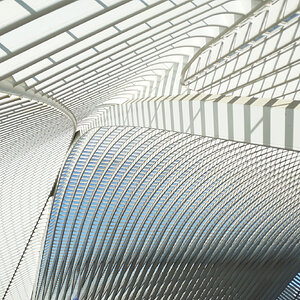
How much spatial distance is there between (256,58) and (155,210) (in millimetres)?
26843

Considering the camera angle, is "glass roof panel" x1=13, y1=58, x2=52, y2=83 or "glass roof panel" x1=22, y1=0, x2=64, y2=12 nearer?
"glass roof panel" x1=22, y1=0, x2=64, y2=12

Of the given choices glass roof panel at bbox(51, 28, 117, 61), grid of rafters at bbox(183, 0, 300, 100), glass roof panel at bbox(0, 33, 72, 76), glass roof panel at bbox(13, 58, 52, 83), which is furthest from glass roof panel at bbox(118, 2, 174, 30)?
grid of rafters at bbox(183, 0, 300, 100)

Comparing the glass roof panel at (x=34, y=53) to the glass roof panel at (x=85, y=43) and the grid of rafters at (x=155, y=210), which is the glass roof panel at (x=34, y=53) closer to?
the glass roof panel at (x=85, y=43)

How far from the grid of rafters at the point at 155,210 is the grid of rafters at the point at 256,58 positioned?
13449 mm

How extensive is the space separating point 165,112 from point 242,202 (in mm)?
26792

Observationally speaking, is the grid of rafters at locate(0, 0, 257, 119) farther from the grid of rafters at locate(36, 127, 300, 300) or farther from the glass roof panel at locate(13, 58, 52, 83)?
the grid of rafters at locate(36, 127, 300, 300)

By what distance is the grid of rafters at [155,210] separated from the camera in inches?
1287

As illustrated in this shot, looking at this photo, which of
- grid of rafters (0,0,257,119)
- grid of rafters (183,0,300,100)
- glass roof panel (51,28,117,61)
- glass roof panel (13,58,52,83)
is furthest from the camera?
grid of rafters (183,0,300,100)

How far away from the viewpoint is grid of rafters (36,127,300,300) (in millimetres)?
32688

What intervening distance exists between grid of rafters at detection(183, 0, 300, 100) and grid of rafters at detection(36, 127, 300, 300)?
1345 cm

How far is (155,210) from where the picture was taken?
126ft

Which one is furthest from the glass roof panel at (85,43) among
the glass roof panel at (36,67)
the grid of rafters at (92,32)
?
the glass roof panel at (36,67)

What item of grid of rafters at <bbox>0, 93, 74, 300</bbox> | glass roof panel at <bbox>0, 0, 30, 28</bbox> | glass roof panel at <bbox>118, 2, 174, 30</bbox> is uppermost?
glass roof panel at <bbox>118, 2, 174, 30</bbox>

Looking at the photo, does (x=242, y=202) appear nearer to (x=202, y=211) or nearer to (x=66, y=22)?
(x=202, y=211)
